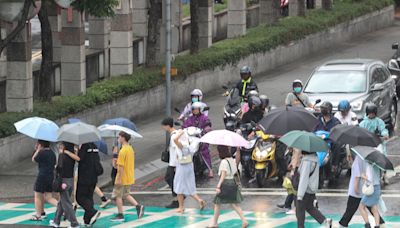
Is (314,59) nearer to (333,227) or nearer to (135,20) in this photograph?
(135,20)

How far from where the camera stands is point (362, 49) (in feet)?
152

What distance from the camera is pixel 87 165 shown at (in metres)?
19.8

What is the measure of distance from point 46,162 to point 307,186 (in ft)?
15.8

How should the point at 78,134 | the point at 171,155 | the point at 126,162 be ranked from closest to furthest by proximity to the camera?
the point at 78,134 → the point at 126,162 → the point at 171,155

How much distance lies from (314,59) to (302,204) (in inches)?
1019

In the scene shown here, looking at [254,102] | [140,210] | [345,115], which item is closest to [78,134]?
[140,210]

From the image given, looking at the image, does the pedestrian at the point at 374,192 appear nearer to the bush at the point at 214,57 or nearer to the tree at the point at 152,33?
the bush at the point at 214,57

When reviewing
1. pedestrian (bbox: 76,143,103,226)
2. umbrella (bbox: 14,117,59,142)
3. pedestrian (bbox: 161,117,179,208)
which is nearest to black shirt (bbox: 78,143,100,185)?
pedestrian (bbox: 76,143,103,226)

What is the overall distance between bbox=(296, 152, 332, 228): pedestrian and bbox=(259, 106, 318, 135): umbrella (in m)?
2.33

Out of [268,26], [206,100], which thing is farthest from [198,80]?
[268,26]

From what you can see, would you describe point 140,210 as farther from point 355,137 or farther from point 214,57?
point 214,57

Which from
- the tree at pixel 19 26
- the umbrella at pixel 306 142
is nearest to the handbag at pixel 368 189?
the umbrella at pixel 306 142

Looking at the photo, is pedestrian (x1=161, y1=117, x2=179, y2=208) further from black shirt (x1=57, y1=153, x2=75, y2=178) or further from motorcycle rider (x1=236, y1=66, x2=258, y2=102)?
motorcycle rider (x1=236, y1=66, x2=258, y2=102)

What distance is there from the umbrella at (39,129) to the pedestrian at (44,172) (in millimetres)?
247
